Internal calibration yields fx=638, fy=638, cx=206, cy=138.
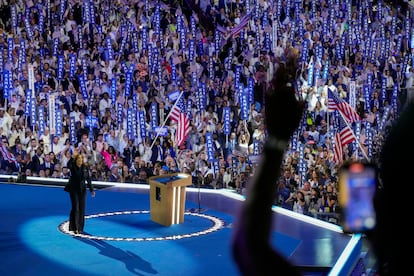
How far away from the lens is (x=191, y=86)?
18531 mm

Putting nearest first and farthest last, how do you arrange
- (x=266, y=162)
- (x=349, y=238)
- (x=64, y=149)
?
(x=266, y=162)
(x=349, y=238)
(x=64, y=149)

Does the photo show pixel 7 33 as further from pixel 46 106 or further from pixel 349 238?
pixel 349 238

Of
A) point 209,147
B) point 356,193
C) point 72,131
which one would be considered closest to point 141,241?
point 209,147

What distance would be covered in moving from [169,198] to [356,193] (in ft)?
28.6

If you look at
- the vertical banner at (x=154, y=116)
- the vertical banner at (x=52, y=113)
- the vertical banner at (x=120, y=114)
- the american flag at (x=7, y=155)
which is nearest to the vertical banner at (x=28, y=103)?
the vertical banner at (x=52, y=113)

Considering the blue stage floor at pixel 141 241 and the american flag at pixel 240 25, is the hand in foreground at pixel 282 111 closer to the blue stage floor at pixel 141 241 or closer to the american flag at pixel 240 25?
the blue stage floor at pixel 141 241

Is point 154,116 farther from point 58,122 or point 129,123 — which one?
point 58,122

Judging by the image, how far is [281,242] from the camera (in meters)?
9.59

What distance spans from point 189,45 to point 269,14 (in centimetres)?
379

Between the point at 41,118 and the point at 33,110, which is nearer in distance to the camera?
the point at 41,118

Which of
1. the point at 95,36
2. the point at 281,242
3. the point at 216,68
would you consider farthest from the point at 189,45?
the point at 281,242

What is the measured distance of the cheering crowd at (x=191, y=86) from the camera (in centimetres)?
1504

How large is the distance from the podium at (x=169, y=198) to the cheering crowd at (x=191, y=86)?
2190 mm

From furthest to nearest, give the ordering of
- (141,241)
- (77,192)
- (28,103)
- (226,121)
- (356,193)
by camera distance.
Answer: (28,103)
(226,121)
(77,192)
(141,241)
(356,193)
